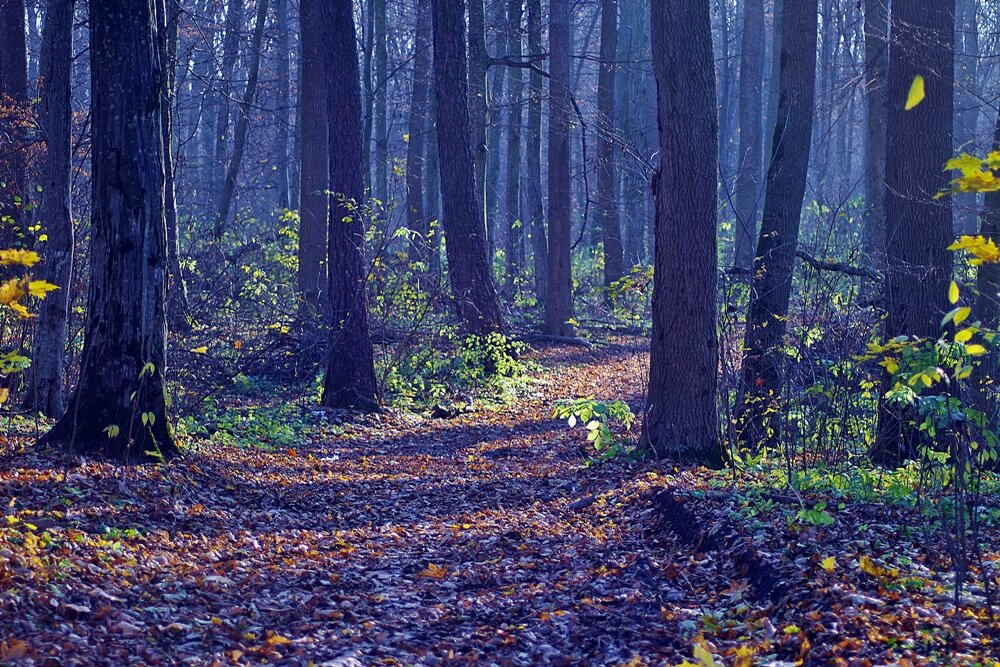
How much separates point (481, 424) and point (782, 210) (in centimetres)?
512

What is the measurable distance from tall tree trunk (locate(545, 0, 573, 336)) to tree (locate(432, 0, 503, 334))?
8.88ft

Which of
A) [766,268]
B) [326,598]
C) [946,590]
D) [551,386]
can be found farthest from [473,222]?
[946,590]

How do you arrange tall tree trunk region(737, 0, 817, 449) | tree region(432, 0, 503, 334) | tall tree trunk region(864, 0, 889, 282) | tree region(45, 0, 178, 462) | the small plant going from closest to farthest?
tree region(45, 0, 178, 462)
the small plant
tall tree trunk region(737, 0, 817, 449)
tall tree trunk region(864, 0, 889, 282)
tree region(432, 0, 503, 334)

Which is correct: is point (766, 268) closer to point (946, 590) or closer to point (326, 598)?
point (946, 590)

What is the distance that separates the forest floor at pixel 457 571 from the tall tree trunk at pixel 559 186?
10501mm

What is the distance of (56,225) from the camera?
348 inches

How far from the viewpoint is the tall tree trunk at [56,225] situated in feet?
28.7

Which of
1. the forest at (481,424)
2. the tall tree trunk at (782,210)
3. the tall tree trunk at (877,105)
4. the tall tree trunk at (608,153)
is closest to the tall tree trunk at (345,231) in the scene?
the forest at (481,424)

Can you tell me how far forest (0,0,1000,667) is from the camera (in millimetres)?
4992

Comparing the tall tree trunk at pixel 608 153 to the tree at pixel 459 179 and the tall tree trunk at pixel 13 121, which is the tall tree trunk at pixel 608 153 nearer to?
the tree at pixel 459 179

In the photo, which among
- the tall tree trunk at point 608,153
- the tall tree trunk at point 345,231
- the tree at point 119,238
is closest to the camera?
the tree at point 119,238

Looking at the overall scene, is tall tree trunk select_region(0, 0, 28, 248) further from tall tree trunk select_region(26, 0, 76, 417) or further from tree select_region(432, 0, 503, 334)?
tree select_region(432, 0, 503, 334)

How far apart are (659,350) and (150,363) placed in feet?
15.2

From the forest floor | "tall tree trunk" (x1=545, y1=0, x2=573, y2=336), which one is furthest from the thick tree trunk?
the forest floor
